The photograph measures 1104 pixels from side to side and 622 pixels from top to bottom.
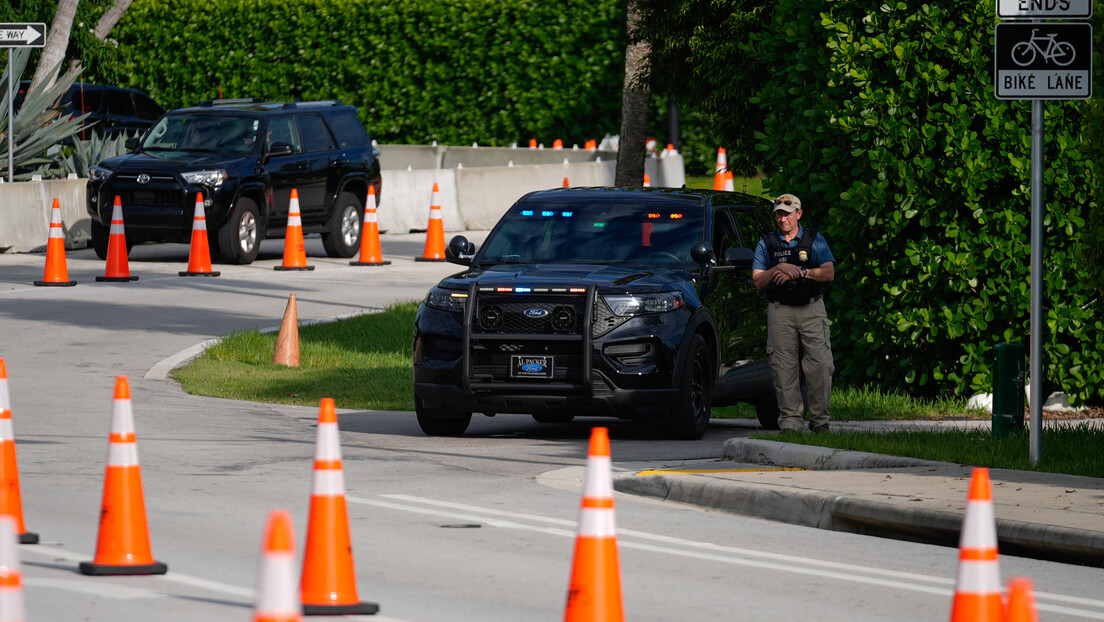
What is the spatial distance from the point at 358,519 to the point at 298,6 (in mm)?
34940

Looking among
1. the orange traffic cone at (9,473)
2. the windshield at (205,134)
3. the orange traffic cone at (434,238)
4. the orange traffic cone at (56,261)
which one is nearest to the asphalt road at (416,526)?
the orange traffic cone at (9,473)

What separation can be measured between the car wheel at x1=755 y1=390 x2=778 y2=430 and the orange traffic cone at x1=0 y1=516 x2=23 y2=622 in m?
10.4

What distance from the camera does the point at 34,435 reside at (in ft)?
40.3

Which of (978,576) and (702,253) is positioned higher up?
(702,253)

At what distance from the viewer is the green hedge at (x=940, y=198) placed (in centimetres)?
1438

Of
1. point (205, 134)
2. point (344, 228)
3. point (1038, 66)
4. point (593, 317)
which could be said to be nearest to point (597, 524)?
point (1038, 66)

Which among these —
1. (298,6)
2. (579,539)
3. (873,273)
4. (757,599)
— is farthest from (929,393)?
(298,6)

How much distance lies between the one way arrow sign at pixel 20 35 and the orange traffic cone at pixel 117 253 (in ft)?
13.1

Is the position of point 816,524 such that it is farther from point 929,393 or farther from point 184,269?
point 184,269

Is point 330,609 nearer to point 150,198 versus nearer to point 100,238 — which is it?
point 150,198

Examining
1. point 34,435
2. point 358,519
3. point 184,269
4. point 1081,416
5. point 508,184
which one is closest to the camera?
point 358,519

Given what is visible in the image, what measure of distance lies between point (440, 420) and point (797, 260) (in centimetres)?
268

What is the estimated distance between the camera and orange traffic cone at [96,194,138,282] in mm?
22188

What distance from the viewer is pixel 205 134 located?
25031 millimetres
